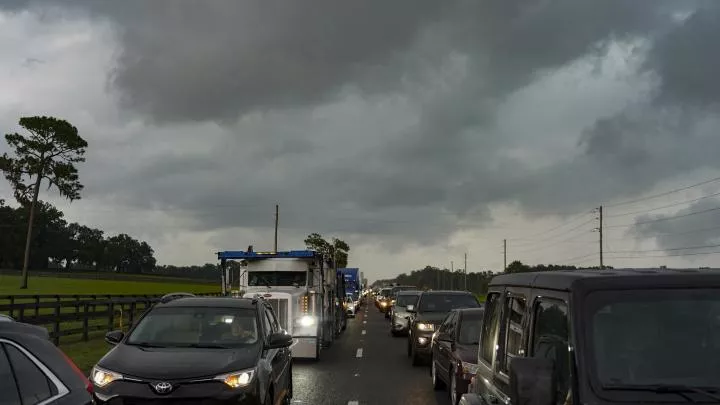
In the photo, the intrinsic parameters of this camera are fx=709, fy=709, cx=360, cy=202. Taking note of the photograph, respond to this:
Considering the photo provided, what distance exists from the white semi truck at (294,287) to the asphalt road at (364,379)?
Result: 644mm

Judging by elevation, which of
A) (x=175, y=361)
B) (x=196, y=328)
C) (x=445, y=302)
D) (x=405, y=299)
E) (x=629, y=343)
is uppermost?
(x=629, y=343)

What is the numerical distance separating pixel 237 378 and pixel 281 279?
11.8 meters

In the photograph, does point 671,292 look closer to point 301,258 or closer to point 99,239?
point 301,258

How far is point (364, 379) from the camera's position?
560 inches

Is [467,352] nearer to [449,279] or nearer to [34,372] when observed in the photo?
[34,372]

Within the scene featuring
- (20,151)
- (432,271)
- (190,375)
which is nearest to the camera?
(190,375)

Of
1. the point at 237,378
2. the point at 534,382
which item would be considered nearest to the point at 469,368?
the point at 237,378

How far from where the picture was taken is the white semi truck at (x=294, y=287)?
1739cm

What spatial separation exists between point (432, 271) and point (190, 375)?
154702mm

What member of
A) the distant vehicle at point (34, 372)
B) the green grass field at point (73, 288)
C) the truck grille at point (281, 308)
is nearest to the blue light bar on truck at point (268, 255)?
the truck grille at point (281, 308)

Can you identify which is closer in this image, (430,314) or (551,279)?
(551,279)

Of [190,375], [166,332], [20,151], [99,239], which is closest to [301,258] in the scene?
[166,332]

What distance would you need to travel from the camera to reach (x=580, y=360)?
3488 mm

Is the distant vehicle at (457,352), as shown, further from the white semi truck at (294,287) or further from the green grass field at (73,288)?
the green grass field at (73,288)
